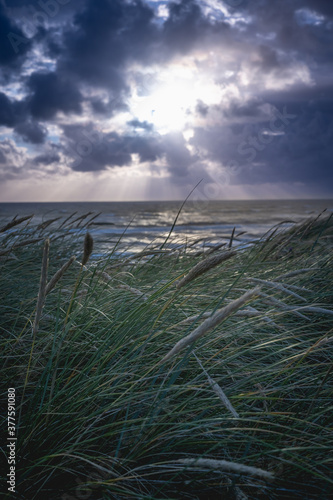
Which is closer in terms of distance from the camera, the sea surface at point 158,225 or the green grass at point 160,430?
the green grass at point 160,430

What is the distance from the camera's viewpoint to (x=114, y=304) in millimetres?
1746

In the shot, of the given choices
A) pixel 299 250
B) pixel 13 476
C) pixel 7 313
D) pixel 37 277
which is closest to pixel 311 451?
pixel 13 476

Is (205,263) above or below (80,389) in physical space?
above

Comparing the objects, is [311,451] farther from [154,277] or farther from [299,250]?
[299,250]

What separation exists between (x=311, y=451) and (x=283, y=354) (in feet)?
2.23

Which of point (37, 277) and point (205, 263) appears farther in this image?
point (37, 277)

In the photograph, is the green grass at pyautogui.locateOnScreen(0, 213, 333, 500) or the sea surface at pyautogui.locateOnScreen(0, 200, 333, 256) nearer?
the green grass at pyautogui.locateOnScreen(0, 213, 333, 500)

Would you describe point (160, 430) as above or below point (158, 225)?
below

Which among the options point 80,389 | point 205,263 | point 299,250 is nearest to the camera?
point 205,263

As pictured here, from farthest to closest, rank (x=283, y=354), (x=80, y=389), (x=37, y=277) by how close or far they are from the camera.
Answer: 1. (x=37, y=277)
2. (x=283, y=354)
3. (x=80, y=389)

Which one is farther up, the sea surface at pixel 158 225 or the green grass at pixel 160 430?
the sea surface at pixel 158 225

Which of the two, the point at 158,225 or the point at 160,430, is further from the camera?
the point at 158,225

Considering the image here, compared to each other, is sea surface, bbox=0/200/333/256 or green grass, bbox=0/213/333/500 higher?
sea surface, bbox=0/200/333/256

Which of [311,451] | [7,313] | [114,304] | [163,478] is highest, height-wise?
[114,304]
